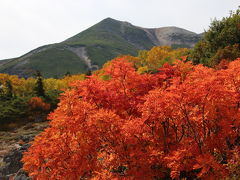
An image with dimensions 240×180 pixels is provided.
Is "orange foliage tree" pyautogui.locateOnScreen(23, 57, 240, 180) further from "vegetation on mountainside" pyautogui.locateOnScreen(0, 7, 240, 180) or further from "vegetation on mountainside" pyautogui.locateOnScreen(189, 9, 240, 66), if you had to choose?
"vegetation on mountainside" pyautogui.locateOnScreen(189, 9, 240, 66)

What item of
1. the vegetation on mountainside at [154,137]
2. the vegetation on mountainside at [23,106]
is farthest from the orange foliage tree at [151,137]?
the vegetation on mountainside at [23,106]

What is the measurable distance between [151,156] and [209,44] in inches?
1222

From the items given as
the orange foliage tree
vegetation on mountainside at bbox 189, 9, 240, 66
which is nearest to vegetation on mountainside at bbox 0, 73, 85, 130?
vegetation on mountainside at bbox 189, 9, 240, 66

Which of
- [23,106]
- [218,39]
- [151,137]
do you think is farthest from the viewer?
[23,106]

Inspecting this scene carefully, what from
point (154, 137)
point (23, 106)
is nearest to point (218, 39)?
point (154, 137)

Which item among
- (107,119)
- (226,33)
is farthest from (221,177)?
(226,33)

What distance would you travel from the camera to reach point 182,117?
1019cm

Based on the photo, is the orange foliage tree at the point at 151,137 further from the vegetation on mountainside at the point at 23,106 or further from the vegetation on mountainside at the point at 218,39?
the vegetation on mountainside at the point at 23,106

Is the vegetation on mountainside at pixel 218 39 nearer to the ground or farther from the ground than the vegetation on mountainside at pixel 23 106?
farther from the ground

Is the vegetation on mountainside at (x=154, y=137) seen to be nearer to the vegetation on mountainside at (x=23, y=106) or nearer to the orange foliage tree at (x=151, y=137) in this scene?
the orange foliage tree at (x=151, y=137)

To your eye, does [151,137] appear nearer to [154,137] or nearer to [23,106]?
[154,137]

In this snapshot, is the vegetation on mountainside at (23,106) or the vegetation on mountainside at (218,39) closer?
the vegetation on mountainside at (218,39)

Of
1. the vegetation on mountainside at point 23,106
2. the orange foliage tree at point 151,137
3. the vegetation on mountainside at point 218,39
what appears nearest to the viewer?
the orange foliage tree at point 151,137

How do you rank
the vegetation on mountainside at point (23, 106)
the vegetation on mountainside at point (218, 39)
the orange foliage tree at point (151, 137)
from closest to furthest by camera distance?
the orange foliage tree at point (151, 137) < the vegetation on mountainside at point (218, 39) < the vegetation on mountainside at point (23, 106)
